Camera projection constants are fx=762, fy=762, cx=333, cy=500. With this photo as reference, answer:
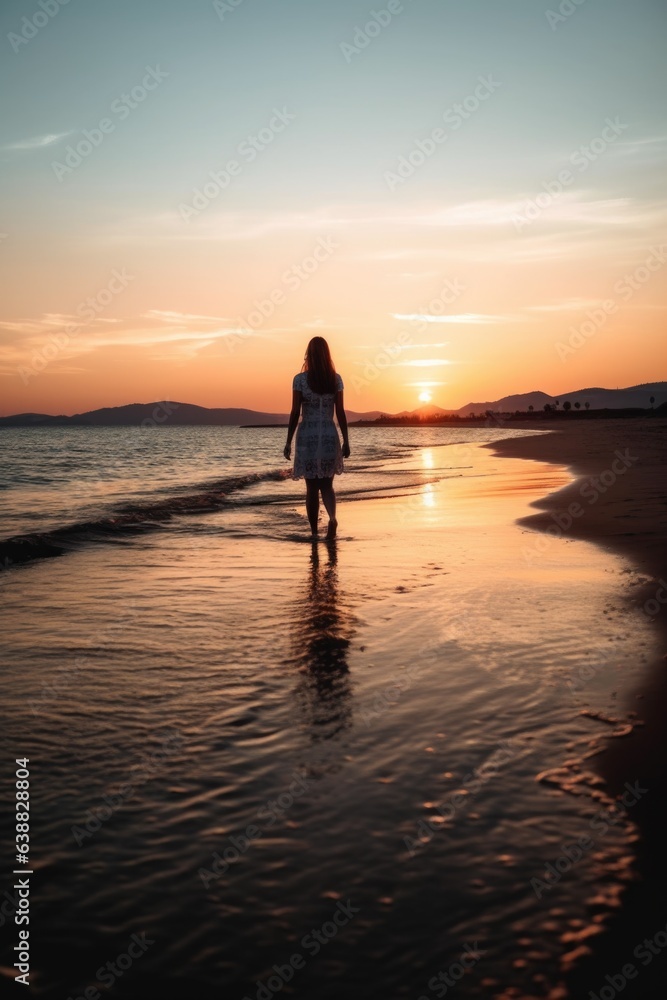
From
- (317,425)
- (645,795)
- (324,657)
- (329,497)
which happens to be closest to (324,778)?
(645,795)

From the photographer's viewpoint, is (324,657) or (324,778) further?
(324,657)

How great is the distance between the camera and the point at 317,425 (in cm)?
992

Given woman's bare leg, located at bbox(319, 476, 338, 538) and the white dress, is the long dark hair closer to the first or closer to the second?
the white dress

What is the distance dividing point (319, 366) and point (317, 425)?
2.49 feet

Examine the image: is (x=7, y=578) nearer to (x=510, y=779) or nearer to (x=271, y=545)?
(x=271, y=545)

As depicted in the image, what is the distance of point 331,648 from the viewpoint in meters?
4.89

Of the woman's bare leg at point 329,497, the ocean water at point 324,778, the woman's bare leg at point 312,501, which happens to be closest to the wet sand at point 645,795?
the ocean water at point 324,778

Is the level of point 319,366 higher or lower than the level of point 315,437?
higher

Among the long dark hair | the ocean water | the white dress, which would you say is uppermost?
the long dark hair

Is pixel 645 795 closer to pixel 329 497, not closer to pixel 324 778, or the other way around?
pixel 324 778

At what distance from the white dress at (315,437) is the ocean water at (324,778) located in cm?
283

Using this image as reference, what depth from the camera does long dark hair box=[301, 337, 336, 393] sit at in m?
9.71

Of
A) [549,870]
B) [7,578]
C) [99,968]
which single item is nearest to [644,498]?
[7,578]

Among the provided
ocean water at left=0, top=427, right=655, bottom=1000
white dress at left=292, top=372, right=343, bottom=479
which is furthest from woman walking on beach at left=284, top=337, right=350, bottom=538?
ocean water at left=0, top=427, right=655, bottom=1000
